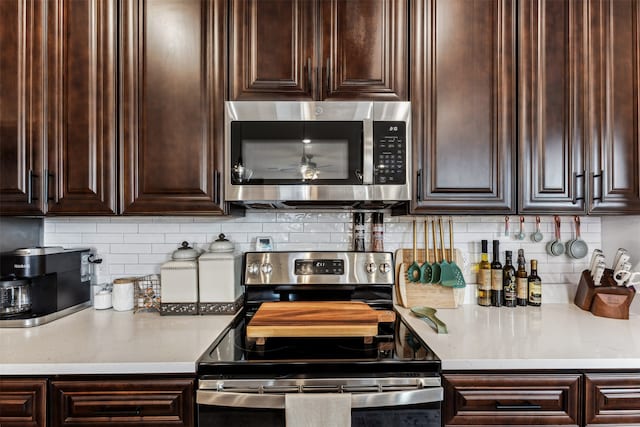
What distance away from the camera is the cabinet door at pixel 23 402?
44.3 inches

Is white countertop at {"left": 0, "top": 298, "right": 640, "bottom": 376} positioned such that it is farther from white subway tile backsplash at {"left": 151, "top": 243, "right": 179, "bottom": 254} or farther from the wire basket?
white subway tile backsplash at {"left": 151, "top": 243, "right": 179, "bottom": 254}

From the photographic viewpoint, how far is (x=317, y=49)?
1509 millimetres

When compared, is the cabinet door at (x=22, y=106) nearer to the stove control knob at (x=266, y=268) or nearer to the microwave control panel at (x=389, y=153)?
the stove control knob at (x=266, y=268)

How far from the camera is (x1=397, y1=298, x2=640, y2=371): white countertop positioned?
3.79 ft

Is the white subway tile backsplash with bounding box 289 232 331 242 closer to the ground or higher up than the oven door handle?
higher up

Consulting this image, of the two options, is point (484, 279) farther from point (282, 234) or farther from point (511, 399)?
point (282, 234)

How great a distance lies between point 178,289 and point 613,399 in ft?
5.62

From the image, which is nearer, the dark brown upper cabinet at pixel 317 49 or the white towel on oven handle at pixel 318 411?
the white towel on oven handle at pixel 318 411

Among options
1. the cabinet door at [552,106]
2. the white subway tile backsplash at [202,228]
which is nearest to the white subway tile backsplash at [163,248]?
the white subway tile backsplash at [202,228]

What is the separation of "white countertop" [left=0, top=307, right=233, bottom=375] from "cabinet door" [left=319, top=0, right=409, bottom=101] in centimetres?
114

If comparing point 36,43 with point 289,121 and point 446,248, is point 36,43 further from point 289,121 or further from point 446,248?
point 446,248

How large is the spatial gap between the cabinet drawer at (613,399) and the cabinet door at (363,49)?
128 centimetres

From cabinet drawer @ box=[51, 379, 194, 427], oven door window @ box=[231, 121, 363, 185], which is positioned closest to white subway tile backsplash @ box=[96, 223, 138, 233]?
oven door window @ box=[231, 121, 363, 185]

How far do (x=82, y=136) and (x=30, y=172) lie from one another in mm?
254
